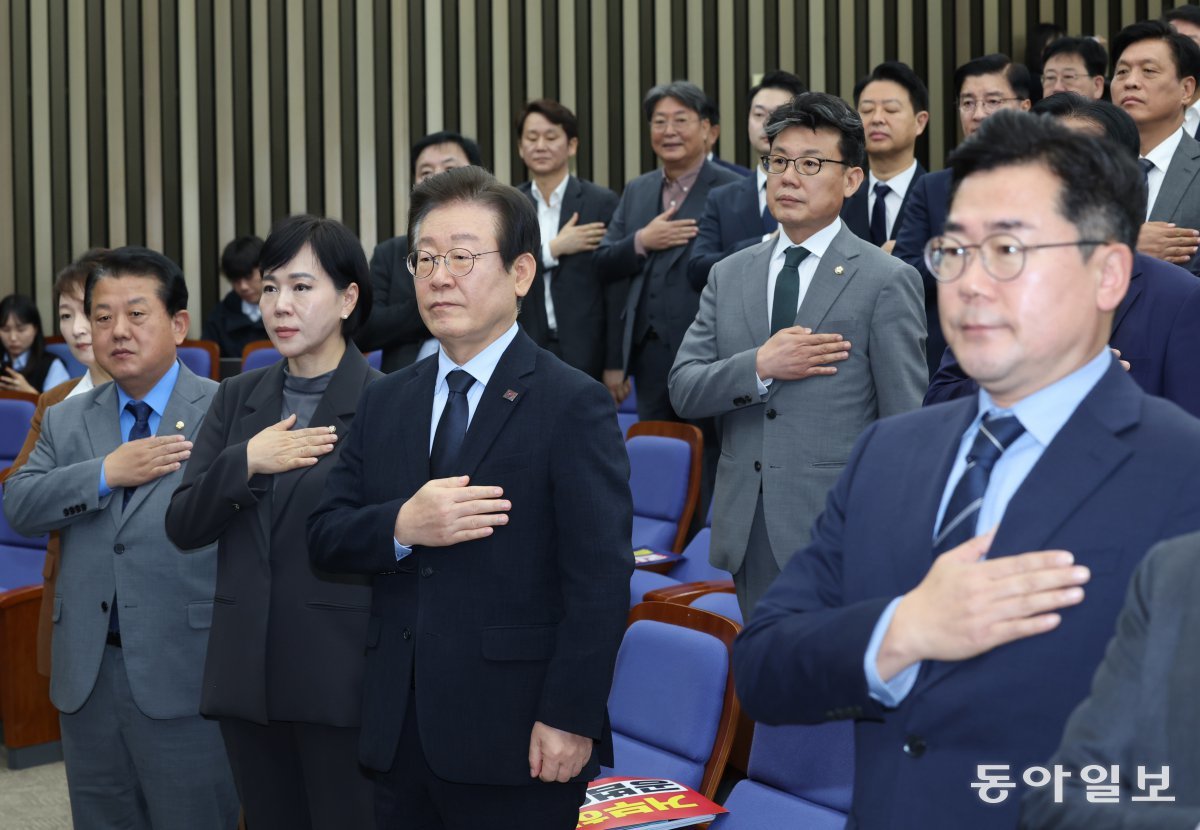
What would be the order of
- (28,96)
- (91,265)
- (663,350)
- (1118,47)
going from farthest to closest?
(28,96) → (663,350) → (1118,47) → (91,265)

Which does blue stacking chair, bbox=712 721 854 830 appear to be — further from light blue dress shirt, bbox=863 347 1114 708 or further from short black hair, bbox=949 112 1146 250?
short black hair, bbox=949 112 1146 250

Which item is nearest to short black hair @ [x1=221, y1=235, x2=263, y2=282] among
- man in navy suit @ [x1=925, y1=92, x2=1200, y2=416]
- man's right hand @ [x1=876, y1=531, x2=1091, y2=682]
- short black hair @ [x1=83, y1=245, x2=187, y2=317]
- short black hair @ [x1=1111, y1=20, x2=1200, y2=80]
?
short black hair @ [x1=83, y1=245, x2=187, y2=317]

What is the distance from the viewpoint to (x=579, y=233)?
194 inches

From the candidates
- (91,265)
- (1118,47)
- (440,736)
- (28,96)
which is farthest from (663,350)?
(28,96)

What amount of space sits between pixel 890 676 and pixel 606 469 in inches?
32.7

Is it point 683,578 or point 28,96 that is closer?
point 683,578

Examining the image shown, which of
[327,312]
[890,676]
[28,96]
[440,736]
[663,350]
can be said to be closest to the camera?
[890,676]

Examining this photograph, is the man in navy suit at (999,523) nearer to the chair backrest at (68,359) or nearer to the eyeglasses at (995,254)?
the eyeglasses at (995,254)

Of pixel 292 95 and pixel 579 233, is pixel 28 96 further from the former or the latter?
pixel 579 233

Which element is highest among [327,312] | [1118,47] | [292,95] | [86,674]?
[292,95]

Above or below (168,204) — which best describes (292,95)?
above

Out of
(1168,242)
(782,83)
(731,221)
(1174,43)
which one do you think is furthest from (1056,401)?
(782,83)

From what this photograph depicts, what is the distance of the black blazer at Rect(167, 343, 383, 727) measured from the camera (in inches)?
93.4

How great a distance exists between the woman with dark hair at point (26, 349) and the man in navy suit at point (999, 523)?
5.79 metres
